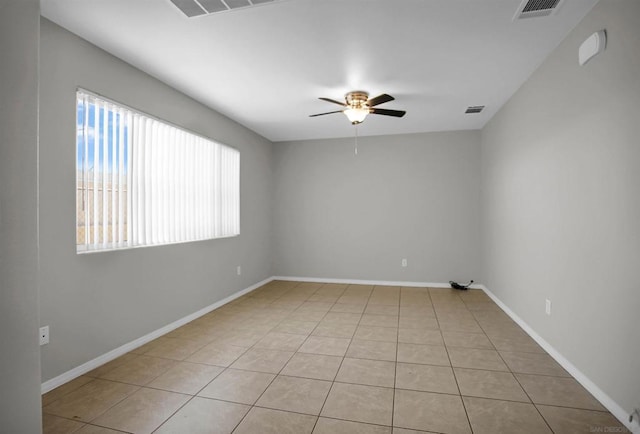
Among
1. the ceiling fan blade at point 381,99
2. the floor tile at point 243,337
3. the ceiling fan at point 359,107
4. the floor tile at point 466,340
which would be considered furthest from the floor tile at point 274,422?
the ceiling fan at point 359,107

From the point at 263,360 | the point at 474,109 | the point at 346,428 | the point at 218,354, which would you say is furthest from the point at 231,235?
the point at 474,109

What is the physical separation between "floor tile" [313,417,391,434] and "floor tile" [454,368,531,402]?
740 mm

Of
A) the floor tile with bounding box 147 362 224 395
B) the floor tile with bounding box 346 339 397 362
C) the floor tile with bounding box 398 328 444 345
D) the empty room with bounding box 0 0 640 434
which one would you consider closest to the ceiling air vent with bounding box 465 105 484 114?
the empty room with bounding box 0 0 640 434

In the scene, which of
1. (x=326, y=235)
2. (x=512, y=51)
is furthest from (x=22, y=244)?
(x=326, y=235)

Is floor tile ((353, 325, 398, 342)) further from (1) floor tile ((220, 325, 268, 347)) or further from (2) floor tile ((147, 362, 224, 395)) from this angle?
(2) floor tile ((147, 362, 224, 395))

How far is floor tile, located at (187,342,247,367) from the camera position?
274 centimetres

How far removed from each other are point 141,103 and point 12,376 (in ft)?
8.27

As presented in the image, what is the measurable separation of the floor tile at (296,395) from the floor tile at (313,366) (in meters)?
0.08

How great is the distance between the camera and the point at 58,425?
1.90 meters

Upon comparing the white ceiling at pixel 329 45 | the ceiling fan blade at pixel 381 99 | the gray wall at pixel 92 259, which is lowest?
the gray wall at pixel 92 259

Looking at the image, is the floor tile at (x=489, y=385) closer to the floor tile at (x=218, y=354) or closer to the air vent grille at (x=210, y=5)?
the floor tile at (x=218, y=354)

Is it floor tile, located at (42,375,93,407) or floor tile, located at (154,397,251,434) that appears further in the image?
floor tile, located at (42,375,93,407)

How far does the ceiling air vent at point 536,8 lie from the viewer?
2.07m

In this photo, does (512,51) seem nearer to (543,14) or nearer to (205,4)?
(543,14)
